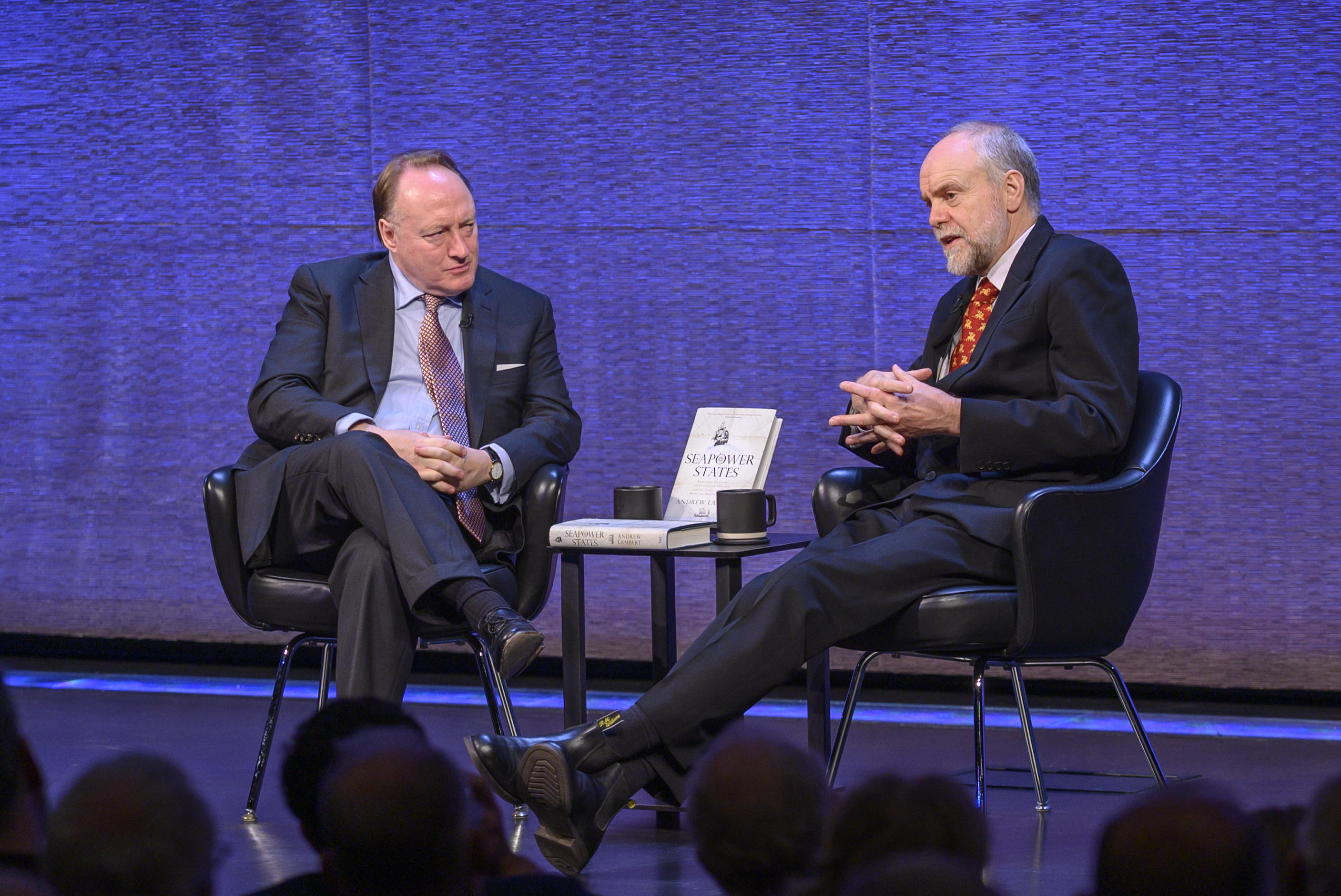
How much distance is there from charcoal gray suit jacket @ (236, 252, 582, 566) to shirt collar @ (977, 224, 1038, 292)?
1027mm

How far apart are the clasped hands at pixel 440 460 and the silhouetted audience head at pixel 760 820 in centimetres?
192

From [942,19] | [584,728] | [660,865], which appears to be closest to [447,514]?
[584,728]

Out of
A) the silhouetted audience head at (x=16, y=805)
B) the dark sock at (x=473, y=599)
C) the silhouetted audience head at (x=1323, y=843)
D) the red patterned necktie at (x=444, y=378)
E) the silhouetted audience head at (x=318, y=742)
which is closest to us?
the silhouetted audience head at (x=1323, y=843)

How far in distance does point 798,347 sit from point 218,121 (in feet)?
6.64

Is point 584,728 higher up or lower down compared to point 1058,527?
lower down

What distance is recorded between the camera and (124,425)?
476 cm

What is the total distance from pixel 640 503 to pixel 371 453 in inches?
22.7

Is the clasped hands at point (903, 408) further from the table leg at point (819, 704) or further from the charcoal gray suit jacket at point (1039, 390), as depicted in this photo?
the table leg at point (819, 704)

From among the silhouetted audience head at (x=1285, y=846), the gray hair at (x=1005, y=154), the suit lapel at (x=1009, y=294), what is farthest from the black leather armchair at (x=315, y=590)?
the silhouetted audience head at (x=1285, y=846)

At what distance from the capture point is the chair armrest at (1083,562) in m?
2.69

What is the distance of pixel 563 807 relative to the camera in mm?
2318

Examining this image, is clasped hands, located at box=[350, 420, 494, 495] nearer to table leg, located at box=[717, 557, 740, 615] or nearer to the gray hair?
table leg, located at box=[717, 557, 740, 615]

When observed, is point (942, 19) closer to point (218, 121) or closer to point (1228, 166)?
point (1228, 166)

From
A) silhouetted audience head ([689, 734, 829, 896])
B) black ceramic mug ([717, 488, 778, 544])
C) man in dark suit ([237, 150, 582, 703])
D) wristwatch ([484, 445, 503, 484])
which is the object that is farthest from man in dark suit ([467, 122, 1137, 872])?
silhouetted audience head ([689, 734, 829, 896])
